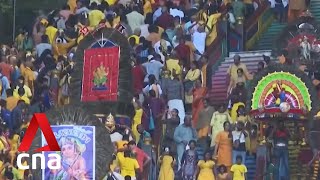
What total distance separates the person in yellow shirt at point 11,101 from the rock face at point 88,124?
4.68m

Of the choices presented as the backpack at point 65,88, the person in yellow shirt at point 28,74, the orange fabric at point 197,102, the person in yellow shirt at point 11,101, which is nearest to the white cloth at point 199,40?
the orange fabric at point 197,102

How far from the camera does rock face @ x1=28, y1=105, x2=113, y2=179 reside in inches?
1013

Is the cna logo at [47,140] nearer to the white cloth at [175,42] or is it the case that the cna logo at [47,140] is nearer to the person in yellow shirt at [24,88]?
the person in yellow shirt at [24,88]

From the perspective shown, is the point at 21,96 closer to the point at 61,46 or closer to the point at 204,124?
the point at 61,46

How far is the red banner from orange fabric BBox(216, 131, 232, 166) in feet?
8.84

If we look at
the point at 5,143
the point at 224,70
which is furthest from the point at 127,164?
the point at 224,70

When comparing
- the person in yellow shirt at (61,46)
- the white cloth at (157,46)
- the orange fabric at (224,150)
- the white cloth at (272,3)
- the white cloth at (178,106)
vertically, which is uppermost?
the white cloth at (272,3)

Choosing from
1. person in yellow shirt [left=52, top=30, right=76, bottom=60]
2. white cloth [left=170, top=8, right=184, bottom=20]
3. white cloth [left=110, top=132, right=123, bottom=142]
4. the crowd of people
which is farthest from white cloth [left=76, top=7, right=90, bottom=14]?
white cloth [left=110, top=132, right=123, bottom=142]

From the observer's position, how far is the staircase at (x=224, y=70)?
30859 millimetres

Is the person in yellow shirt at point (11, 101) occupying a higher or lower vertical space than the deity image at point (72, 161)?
higher

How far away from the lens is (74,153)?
1013 inches

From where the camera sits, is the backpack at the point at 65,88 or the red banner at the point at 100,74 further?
the backpack at the point at 65,88

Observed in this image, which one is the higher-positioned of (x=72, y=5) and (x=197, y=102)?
(x=72, y=5)

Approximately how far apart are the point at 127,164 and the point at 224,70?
3.65m
